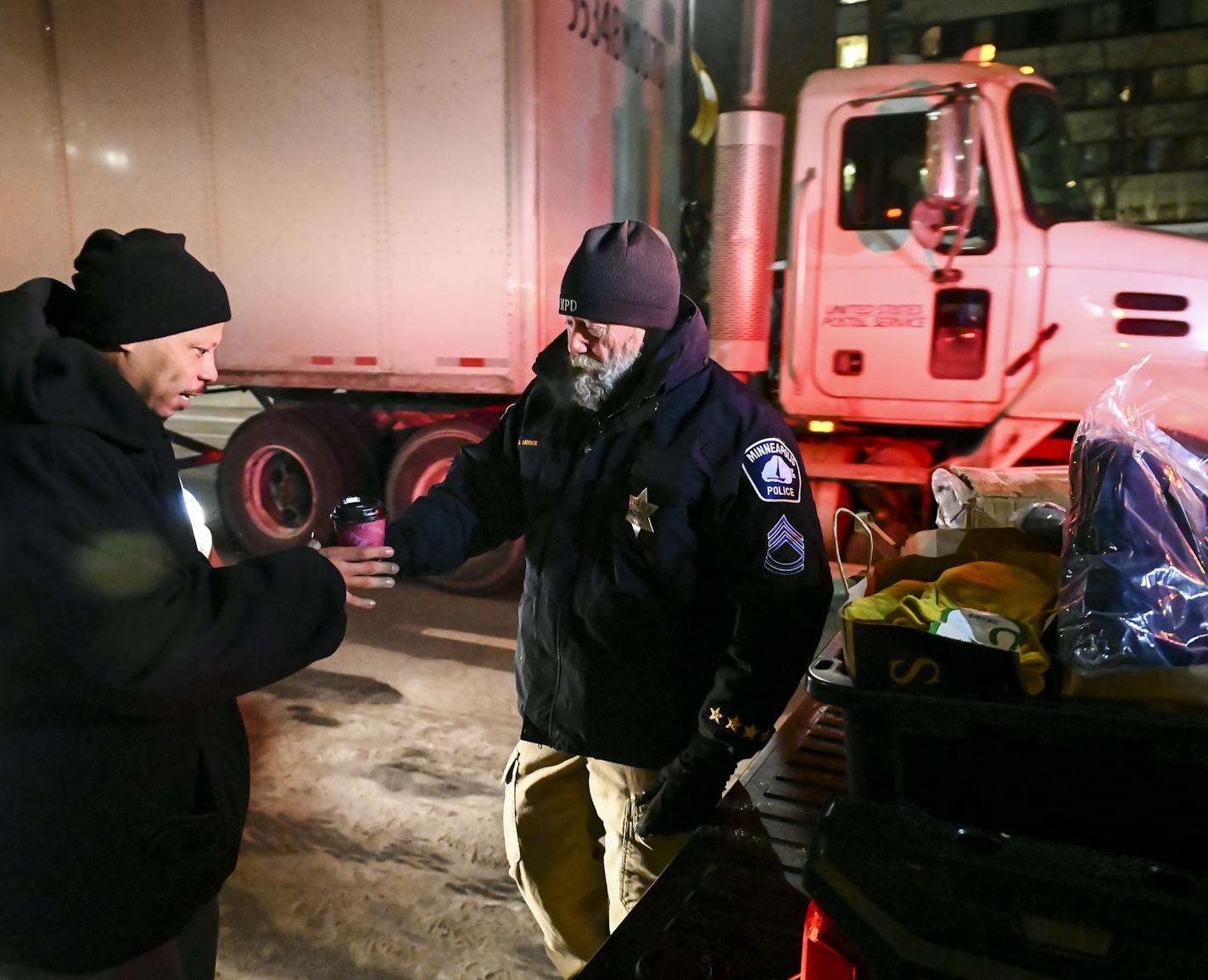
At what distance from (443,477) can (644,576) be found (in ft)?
13.2

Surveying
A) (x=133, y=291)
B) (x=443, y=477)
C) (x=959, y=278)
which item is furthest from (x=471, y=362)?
(x=133, y=291)

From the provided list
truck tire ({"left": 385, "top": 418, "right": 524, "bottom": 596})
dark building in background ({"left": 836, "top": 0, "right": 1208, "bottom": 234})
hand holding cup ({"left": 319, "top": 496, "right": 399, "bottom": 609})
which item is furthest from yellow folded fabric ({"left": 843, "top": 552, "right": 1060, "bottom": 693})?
dark building in background ({"left": 836, "top": 0, "right": 1208, "bottom": 234})

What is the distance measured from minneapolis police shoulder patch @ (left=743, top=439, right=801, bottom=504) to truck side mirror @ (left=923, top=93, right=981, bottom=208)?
2946 millimetres

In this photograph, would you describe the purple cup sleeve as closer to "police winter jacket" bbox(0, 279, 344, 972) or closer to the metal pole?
"police winter jacket" bbox(0, 279, 344, 972)

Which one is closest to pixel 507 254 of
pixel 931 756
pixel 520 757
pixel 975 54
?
pixel 975 54

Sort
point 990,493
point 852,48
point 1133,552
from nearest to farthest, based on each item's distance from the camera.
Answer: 1. point 1133,552
2. point 990,493
3. point 852,48

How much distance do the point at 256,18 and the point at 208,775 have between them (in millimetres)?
5295

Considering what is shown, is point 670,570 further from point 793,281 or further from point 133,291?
point 793,281

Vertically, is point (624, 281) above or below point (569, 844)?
above

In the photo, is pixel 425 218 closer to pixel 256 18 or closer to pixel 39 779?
pixel 256 18

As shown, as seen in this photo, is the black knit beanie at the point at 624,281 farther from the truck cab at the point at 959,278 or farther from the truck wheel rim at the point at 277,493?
the truck wheel rim at the point at 277,493

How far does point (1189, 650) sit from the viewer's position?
114cm

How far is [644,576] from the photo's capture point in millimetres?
2053

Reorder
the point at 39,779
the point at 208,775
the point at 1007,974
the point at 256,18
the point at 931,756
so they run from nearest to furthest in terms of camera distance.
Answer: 1. the point at 1007,974
2. the point at 931,756
3. the point at 39,779
4. the point at 208,775
5. the point at 256,18
